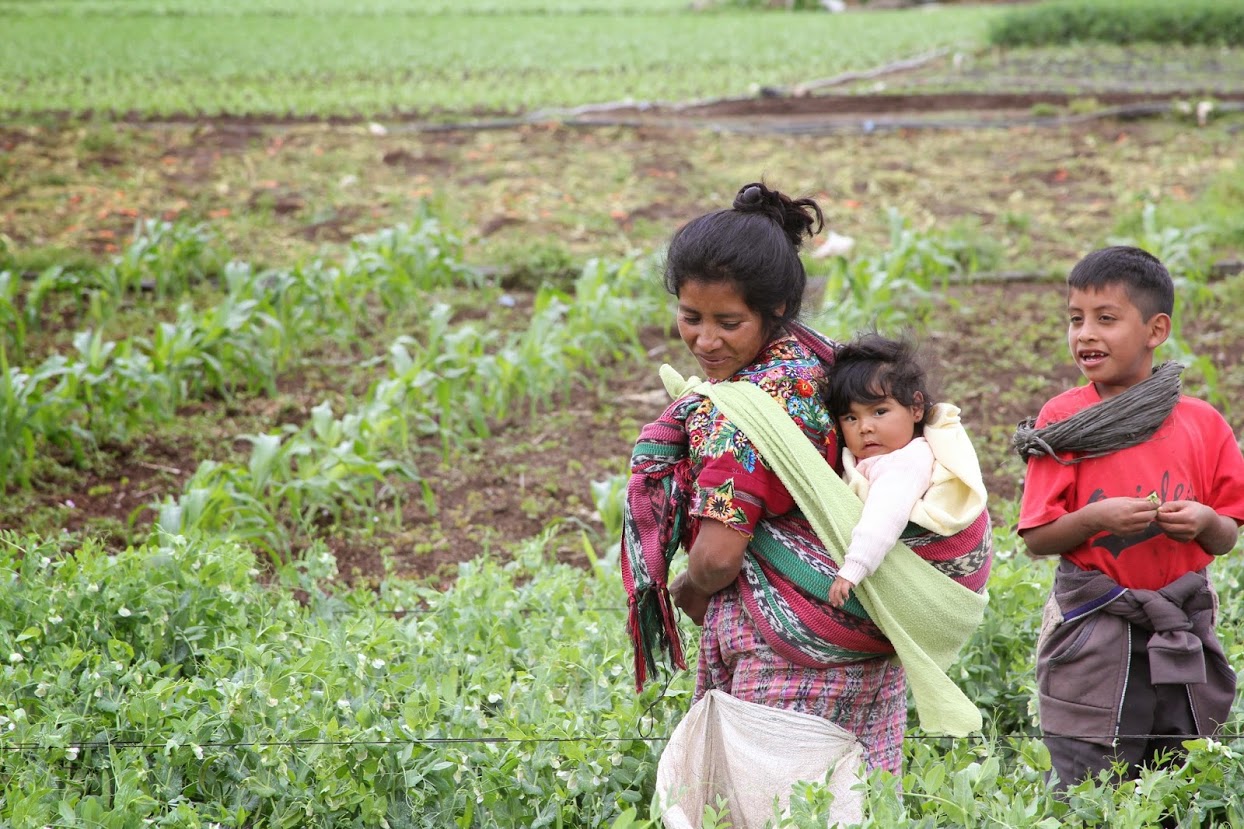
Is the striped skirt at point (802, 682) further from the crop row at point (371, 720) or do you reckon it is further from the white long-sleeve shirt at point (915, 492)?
the white long-sleeve shirt at point (915, 492)

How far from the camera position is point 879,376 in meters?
2.26

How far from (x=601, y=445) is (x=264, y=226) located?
4.22 m

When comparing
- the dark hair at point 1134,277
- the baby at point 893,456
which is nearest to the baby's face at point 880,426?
the baby at point 893,456

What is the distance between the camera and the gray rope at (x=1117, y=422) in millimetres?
2527

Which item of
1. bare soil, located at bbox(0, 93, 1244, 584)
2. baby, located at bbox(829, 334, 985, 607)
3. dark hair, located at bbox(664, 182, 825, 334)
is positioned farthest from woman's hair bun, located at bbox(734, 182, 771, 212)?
bare soil, located at bbox(0, 93, 1244, 584)

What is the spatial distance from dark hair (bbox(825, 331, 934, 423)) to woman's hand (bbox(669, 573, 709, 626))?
425mm

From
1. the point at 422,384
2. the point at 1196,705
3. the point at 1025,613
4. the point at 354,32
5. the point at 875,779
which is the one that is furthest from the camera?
the point at 354,32

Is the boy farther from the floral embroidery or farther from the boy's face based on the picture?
the floral embroidery

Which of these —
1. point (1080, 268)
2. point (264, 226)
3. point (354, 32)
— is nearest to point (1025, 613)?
point (1080, 268)

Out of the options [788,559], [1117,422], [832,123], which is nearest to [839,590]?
[788,559]

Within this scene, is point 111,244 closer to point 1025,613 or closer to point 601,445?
point 601,445

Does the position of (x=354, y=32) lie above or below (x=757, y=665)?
above

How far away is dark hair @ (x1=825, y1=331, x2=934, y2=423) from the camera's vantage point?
2264mm

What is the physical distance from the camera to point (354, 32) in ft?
67.2
